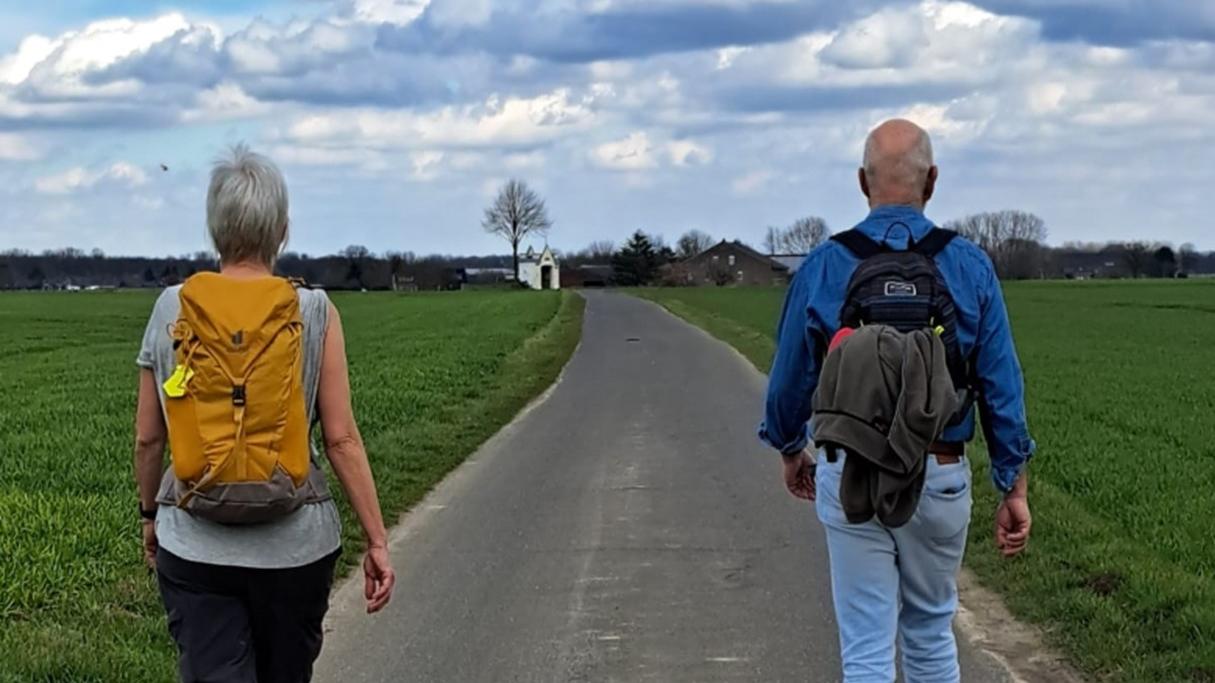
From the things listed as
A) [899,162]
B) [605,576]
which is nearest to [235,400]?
[899,162]

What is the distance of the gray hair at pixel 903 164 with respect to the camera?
3.80 m

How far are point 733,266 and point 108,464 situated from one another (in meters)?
141

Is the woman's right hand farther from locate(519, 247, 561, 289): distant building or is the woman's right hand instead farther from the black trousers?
locate(519, 247, 561, 289): distant building

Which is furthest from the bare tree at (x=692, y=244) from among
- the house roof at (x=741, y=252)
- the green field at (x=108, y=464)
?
the green field at (x=108, y=464)

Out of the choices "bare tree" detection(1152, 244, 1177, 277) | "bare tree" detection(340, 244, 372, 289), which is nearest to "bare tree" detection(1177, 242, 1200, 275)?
"bare tree" detection(1152, 244, 1177, 277)

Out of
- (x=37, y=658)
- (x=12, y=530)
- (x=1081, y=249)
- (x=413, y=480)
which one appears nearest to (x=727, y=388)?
(x=413, y=480)

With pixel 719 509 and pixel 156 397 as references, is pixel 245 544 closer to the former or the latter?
pixel 156 397

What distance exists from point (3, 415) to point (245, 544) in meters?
14.2

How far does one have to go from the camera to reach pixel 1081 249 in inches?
5620

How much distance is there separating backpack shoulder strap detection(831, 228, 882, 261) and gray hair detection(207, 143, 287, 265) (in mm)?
1521

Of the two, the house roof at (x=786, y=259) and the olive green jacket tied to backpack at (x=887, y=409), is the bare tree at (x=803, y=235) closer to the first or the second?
the house roof at (x=786, y=259)

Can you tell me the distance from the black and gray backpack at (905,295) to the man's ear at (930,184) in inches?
7.1

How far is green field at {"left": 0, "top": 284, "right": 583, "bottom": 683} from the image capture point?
5688mm

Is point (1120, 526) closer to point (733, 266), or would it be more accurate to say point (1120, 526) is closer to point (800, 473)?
point (800, 473)
